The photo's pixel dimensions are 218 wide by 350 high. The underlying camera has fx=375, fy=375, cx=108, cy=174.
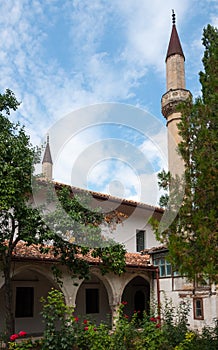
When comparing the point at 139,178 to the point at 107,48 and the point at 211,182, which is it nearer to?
the point at 107,48

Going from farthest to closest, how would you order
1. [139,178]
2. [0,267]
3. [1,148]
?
[139,178] → [0,267] → [1,148]

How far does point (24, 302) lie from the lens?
14.5 m

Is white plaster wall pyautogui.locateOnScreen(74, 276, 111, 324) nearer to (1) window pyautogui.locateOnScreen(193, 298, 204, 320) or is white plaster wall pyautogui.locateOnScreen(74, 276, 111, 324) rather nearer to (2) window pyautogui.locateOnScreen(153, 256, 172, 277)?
(2) window pyautogui.locateOnScreen(153, 256, 172, 277)

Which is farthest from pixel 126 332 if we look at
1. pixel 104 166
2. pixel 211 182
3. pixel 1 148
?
pixel 104 166

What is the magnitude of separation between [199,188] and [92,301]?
36.8ft

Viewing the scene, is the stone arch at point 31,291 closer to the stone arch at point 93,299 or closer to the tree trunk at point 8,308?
the stone arch at point 93,299

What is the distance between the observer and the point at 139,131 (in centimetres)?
1287

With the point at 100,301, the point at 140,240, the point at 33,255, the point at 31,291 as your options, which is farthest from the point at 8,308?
the point at 140,240

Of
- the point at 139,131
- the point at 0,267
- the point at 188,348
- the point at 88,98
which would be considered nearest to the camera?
the point at 188,348

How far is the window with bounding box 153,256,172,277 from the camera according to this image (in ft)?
49.1

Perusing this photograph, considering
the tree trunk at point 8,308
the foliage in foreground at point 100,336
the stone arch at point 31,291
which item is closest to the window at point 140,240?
the stone arch at point 31,291

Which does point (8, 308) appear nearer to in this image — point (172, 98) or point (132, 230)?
point (132, 230)

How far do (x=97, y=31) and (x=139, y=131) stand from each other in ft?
11.7

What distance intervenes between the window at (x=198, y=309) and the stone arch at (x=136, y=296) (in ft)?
16.6
